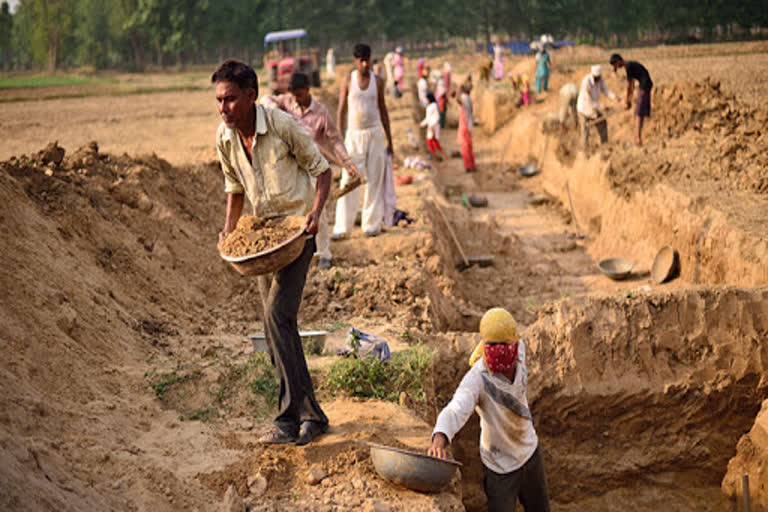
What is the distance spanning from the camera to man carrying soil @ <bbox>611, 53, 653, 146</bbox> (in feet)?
40.7

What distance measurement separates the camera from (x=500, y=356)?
148 inches

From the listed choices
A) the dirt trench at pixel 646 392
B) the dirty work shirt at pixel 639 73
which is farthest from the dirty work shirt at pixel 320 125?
the dirty work shirt at pixel 639 73

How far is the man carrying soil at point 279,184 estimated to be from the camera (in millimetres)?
3922

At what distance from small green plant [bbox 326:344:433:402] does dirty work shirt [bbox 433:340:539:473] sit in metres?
1.26

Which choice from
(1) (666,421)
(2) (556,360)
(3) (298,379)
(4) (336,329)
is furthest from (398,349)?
(1) (666,421)

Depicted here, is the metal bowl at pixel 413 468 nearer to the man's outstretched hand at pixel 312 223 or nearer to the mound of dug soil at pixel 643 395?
the man's outstretched hand at pixel 312 223

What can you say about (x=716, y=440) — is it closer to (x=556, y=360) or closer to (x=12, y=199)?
(x=556, y=360)

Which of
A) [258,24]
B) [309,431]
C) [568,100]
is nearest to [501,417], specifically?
[309,431]

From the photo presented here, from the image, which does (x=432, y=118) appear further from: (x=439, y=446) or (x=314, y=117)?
(x=439, y=446)

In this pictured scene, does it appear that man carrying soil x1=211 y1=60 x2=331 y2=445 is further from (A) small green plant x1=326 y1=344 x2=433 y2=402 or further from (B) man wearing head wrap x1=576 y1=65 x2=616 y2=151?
(B) man wearing head wrap x1=576 y1=65 x2=616 y2=151

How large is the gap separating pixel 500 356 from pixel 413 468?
2.43ft

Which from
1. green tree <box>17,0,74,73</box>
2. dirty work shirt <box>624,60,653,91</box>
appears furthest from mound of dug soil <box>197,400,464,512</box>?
green tree <box>17,0,74,73</box>

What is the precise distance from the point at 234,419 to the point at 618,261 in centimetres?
691

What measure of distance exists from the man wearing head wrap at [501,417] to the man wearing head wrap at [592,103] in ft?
33.2
